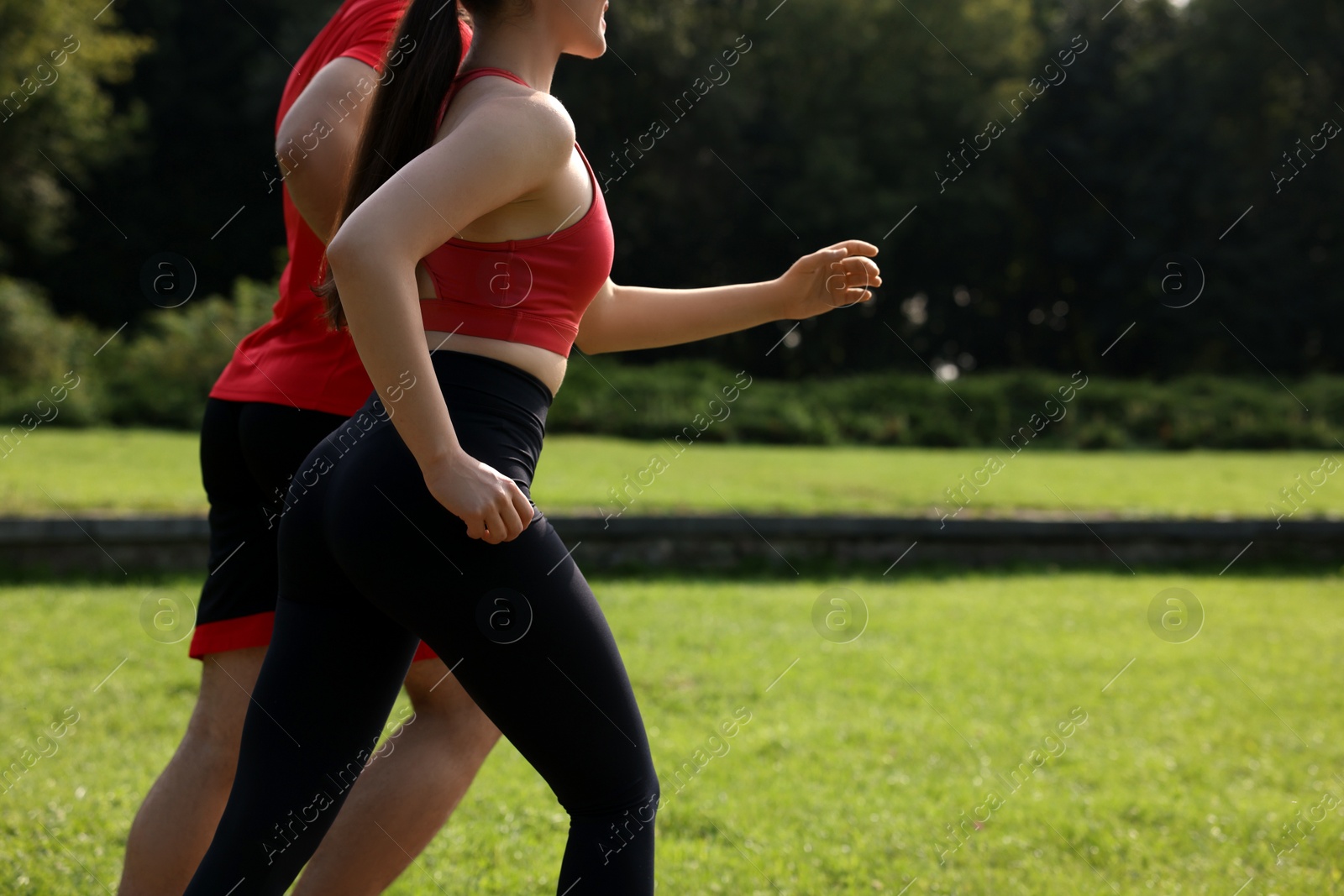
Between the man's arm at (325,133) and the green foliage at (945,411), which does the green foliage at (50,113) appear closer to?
the green foliage at (945,411)

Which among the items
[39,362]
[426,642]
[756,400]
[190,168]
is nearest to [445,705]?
[426,642]

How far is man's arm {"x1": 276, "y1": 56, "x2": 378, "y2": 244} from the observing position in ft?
5.91

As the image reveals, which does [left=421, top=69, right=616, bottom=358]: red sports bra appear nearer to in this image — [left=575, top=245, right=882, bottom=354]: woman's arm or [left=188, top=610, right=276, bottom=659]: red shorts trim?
[left=575, top=245, right=882, bottom=354]: woman's arm

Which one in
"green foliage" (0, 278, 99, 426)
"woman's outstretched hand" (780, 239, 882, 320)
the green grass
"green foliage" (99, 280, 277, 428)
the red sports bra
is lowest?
"green foliage" (0, 278, 99, 426)

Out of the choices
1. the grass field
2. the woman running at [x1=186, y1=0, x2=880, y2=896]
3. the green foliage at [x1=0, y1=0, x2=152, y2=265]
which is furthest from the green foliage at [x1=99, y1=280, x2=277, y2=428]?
the woman running at [x1=186, y1=0, x2=880, y2=896]

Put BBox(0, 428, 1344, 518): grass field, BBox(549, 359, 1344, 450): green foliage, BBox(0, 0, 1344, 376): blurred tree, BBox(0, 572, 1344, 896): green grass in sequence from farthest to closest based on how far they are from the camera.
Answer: BBox(0, 0, 1344, 376): blurred tree → BBox(549, 359, 1344, 450): green foliage → BBox(0, 428, 1344, 518): grass field → BBox(0, 572, 1344, 896): green grass

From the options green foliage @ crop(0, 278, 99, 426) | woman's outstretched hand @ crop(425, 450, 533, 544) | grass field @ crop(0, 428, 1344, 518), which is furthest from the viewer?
green foliage @ crop(0, 278, 99, 426)

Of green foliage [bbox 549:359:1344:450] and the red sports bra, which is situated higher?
the red sports bra

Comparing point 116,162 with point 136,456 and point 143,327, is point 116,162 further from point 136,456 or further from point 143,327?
point 136,456

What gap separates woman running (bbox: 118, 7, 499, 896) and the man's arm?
0.19ft

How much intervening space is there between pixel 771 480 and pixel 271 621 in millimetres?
8131

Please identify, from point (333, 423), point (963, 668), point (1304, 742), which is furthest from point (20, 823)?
point (1304, 742)

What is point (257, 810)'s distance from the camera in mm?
1491

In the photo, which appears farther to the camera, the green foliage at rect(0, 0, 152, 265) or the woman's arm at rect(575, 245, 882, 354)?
the green foliage at rect(0, 0, 152, 265)
